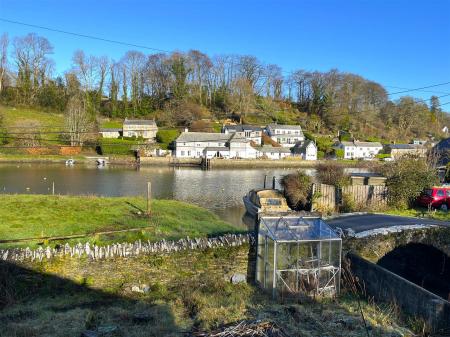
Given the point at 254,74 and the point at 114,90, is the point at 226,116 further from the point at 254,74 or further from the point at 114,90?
the point at 114,90

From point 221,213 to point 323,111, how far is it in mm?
88240

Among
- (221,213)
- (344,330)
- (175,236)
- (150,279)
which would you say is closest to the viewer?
(344,330)

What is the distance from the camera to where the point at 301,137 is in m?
93.8

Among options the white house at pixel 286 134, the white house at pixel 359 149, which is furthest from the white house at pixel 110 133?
the white house at pixel 359 149

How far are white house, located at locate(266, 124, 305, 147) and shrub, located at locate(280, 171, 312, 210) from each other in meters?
72.0

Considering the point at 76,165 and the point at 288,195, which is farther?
the point at 76,165

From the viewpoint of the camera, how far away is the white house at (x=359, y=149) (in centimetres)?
8956

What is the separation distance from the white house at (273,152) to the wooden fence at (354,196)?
6137cm

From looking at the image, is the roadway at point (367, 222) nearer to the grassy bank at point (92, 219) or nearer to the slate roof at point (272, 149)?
the grassy bank at point (92, 219)

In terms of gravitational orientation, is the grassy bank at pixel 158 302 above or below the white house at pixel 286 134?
below

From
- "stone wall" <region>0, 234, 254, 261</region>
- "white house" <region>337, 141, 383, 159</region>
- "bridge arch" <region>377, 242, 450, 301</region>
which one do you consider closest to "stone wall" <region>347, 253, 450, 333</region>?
"bridge arch" <region>377, 242, 450, 301</region>

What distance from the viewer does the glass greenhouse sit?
390 inches

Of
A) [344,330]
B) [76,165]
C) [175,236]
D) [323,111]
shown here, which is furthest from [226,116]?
[344,330]

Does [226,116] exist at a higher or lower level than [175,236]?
higher
